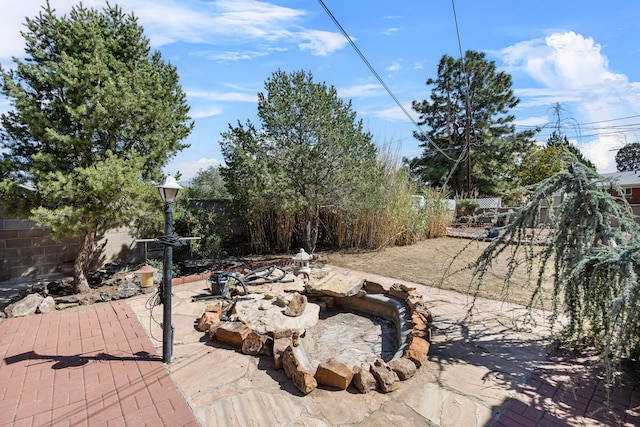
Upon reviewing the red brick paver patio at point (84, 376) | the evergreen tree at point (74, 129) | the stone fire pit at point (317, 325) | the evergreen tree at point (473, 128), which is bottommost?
the red brick paver patio at point (84, 376)

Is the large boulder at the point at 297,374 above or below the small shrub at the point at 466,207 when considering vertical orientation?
below

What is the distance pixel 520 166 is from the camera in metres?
19.8

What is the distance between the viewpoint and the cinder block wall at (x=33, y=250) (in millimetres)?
5266

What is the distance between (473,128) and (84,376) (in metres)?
23.3

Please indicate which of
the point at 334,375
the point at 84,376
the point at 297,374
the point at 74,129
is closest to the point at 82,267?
the point at 74,129

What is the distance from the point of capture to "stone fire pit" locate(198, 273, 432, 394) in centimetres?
228

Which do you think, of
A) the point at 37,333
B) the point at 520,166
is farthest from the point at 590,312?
the point at 520,166

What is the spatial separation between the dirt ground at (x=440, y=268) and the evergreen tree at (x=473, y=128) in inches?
474

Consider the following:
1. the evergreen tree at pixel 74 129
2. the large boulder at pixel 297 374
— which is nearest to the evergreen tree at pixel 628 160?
the large boulder at pixel 297 374

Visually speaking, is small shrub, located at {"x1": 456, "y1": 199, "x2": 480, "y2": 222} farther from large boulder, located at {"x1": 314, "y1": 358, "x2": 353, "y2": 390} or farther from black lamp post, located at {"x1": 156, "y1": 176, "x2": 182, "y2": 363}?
black lamp post, located at {"x1": 156, "y1": 176, "x2": 182, "y2": 363}

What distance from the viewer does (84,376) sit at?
98.0 inches

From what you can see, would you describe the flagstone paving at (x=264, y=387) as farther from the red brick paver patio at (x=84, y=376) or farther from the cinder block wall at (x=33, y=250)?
the cinder block wall at (x=33, y=250)

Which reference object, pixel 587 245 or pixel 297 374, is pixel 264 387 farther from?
pixel 587 245

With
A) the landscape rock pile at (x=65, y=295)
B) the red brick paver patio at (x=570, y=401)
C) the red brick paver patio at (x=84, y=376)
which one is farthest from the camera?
the landscape rock pile at (x=65, y=295)
